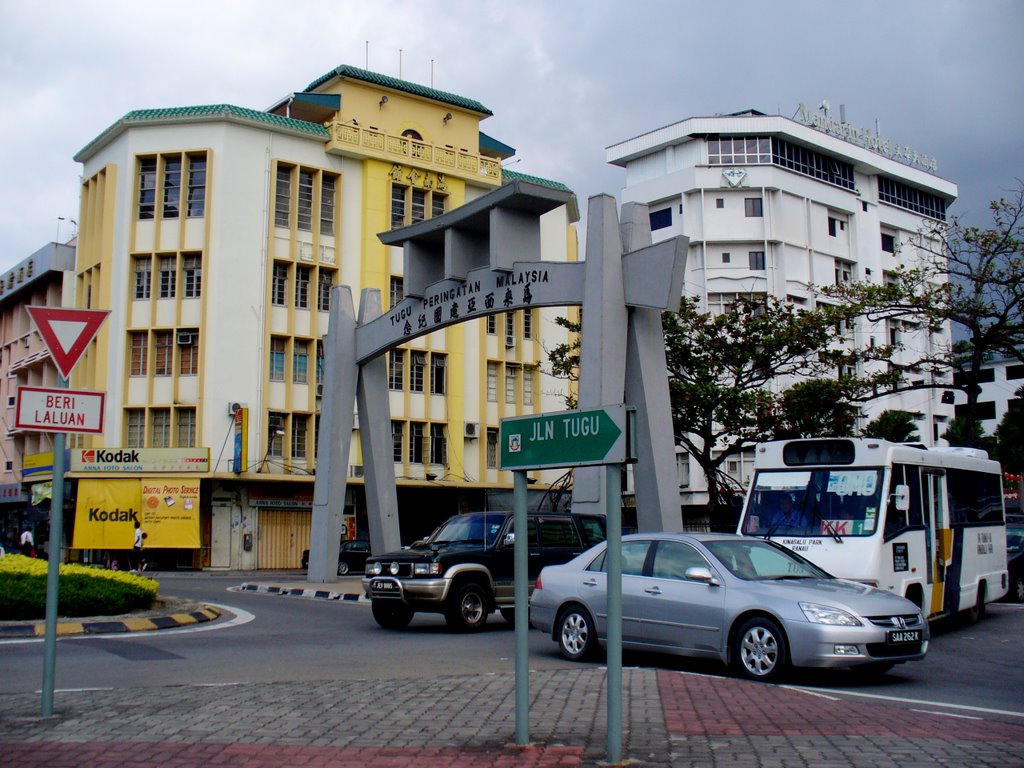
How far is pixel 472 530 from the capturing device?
15516 mm

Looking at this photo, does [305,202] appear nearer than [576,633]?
No

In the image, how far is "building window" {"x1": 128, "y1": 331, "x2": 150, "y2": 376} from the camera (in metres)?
39.3

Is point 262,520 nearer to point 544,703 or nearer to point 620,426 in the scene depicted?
point 544,703

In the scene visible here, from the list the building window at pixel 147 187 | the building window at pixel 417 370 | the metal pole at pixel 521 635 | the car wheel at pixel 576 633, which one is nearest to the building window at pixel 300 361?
the building window at pixel 417 370

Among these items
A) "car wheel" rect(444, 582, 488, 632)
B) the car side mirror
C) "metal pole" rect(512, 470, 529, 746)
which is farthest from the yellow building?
"metal pole" rect(512, 470, 529, 746)

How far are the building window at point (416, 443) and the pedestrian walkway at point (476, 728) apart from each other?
111 feet

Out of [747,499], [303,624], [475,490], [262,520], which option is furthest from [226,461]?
[747,499]

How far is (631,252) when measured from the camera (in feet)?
58.1

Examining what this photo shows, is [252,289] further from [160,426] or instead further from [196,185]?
[160,426]

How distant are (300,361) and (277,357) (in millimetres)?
960

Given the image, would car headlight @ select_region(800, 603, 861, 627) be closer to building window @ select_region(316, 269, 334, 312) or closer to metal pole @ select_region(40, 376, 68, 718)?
metal pole @ select_region(40, 376, 68, 718)

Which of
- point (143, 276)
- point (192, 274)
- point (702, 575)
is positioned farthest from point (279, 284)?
point (702, 575)

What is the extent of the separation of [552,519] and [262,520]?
1034 inches

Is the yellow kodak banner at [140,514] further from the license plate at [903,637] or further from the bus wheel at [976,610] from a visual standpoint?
the license plate at [903,637]
